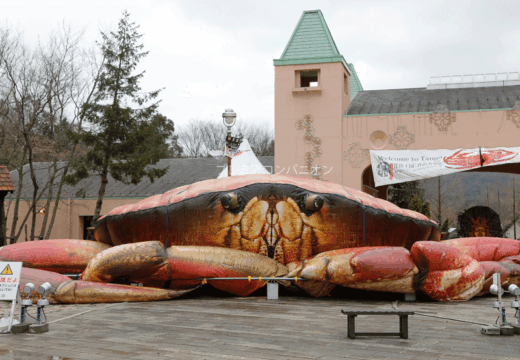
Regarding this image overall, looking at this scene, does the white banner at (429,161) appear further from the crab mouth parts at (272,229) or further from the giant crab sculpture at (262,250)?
the crab mouth parts at (272,229)

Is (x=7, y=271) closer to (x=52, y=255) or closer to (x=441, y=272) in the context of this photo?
(x=52, y=255)

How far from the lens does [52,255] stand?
9219mm

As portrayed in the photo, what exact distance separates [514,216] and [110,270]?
26.2m

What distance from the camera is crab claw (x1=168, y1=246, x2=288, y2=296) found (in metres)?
8.53

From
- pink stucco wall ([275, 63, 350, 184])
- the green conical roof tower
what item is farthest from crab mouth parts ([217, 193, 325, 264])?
the green conical roof tower

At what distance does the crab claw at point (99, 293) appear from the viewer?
791 centimetres

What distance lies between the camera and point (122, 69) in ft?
76.7

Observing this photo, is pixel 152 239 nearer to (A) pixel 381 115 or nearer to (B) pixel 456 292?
(B) pixel 456 292

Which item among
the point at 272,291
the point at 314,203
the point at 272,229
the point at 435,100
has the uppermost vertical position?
the point at 435,100

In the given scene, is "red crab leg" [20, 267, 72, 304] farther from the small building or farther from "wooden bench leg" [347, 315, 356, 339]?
the small building

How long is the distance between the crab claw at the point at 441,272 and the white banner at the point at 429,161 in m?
10.8

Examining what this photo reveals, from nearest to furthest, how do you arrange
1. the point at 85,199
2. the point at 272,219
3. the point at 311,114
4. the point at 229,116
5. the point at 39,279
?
the point at 39,279 < the point at 272,219 < the point at 229,116 < the point at 311,114 < the point at 85,199

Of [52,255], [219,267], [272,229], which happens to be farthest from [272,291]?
[52,255]

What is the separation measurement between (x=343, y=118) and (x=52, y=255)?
48.6 ft
